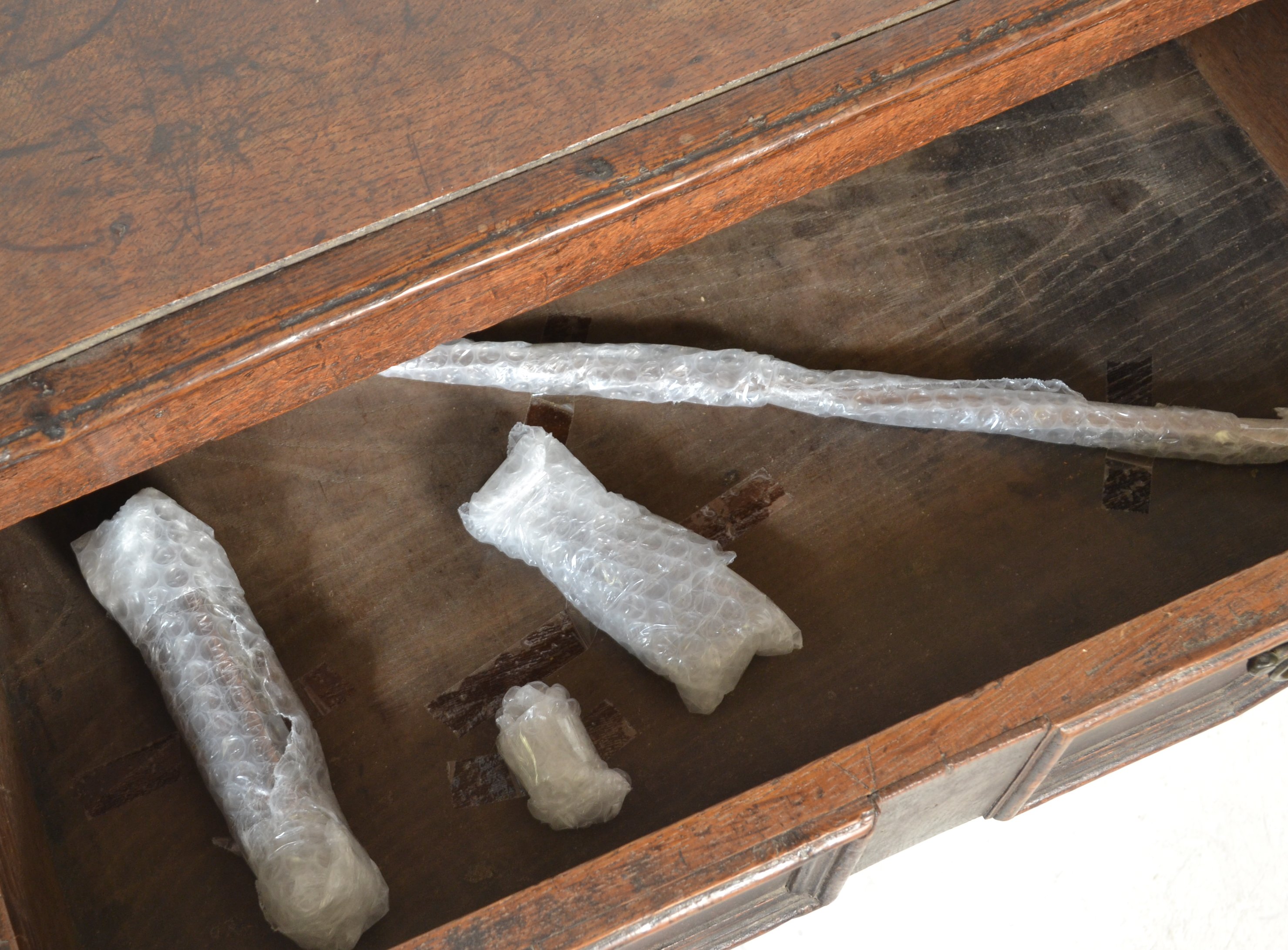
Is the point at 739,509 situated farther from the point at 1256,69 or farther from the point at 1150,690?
the point at 1256,69

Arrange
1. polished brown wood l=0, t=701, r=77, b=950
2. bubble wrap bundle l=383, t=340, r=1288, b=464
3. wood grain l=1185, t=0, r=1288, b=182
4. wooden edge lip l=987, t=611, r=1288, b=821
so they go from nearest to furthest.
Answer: polished brown wood l=0, t=701, r=77, b=950, wooden edge lip l=987, t=611, r=1288, b=821, bubble wrap bundle l=383, t=340, r=1288, b=464, wood grain l=1185, t=0, r=1288, b=182

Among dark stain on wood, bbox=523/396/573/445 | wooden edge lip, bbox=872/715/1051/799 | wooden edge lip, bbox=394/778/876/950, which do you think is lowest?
wooden edge lip, bbox=872/715/1051/799

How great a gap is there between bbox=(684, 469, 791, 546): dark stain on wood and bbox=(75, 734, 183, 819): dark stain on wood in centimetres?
55

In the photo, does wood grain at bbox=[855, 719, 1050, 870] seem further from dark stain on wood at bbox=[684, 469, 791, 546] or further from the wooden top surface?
the wooden top surface

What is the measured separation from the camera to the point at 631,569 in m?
1.15

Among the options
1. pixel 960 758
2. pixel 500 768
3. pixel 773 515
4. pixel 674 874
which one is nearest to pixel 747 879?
pixel 674 874

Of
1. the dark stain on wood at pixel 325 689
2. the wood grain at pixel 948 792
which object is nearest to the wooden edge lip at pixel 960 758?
the wood grain at pixel 948 792

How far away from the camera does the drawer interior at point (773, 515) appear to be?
1.07 m

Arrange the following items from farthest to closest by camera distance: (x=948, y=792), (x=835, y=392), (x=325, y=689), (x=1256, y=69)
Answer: (x=1256, y=69)
(x=835, y=392)
(x=325, y=689)
(x=948, y=792)

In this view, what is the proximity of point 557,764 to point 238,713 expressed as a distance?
0.29 metres

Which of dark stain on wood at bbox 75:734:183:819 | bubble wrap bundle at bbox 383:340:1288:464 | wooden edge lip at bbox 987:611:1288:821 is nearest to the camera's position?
wooden edge lip at bbox 987:611:1288:821

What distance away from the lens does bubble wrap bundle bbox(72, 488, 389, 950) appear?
0.97 metres

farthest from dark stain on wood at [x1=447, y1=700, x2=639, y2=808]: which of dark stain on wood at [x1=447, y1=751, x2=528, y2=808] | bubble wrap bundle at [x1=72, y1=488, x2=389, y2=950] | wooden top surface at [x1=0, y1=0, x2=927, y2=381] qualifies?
wooden top surface at [x1=0, y1=0, x2=927, y2=381]

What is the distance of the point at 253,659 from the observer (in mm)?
1090
